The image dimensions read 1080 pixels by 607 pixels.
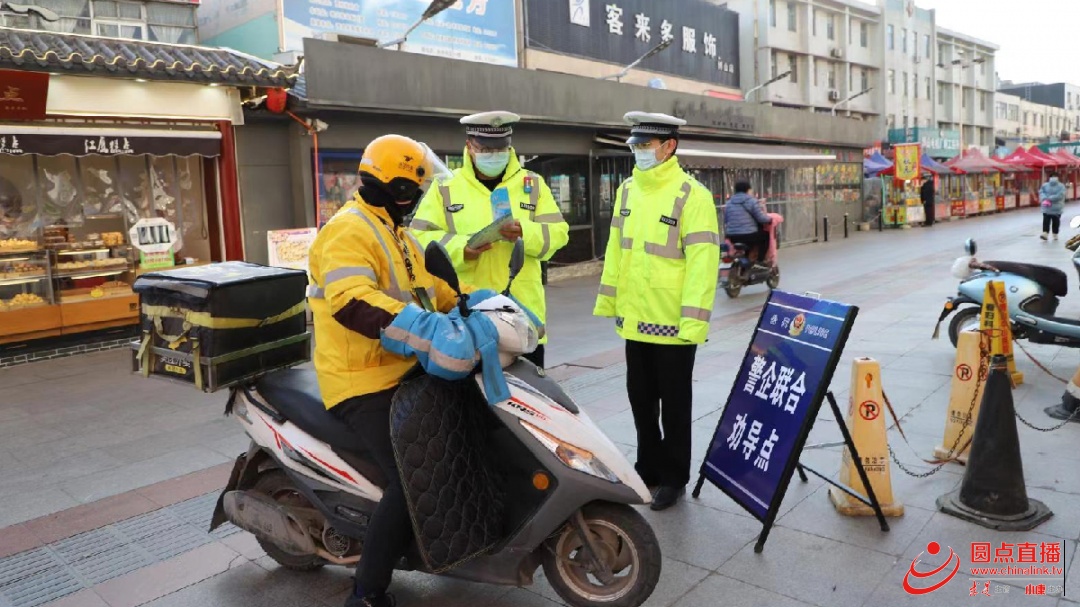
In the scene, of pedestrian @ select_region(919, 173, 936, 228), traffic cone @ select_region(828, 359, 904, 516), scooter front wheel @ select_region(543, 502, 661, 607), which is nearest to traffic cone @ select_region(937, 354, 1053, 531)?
traffic cone @ select_region(828, 359, 904, 516)

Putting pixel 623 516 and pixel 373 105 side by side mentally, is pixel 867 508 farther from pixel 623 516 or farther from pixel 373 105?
pixel 373 105

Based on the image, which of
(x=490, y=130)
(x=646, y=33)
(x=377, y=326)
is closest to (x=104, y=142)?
(x=490, y=130)

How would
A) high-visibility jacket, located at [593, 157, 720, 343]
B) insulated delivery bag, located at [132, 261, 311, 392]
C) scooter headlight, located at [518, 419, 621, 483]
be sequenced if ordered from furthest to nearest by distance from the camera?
high-visibility jacket, located at [593, 157, 720, 343], insulated delivery bag, located at [132, 261, 311, 392], scooter headlight, located at [518, 419, 621, 483]

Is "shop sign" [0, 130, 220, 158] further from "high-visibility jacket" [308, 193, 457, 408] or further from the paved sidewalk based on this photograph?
"high-visibility jacket" [308, 193, 457, 408]

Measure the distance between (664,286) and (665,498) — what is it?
3.54ft

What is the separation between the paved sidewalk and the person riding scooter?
4.27 metres

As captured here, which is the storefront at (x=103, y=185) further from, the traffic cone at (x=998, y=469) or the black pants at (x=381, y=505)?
the traffic cone at (x=998, y=469)

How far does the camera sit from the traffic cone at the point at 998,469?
3648 mm

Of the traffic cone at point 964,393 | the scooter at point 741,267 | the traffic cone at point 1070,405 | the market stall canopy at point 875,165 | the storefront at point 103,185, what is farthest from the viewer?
the market stall canopy at point 875,165

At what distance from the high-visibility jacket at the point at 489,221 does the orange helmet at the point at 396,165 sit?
1014mm

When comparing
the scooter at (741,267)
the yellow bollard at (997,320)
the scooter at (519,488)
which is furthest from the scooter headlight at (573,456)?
the scooter at (741,267)

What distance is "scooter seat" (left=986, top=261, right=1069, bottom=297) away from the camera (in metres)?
6.73

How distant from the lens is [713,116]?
1878 centimetres

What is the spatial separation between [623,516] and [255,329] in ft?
5.45
